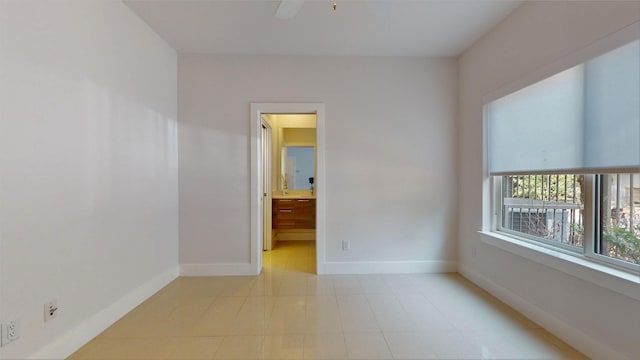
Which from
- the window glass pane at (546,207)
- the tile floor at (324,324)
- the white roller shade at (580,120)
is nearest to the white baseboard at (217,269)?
the tile floor at (324,324)

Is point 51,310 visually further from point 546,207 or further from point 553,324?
point 546,207

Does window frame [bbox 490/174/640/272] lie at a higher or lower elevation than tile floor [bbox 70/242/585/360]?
higher

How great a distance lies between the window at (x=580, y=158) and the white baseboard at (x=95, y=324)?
3469mm

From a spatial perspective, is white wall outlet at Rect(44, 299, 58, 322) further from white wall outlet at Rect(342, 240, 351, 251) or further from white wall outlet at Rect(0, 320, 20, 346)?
white wall outlet at Rect(342, 240, 351, 251)

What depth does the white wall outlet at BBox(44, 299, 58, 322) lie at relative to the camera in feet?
5.57

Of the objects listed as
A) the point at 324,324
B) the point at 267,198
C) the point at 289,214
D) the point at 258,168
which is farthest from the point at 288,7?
the point at 289,214

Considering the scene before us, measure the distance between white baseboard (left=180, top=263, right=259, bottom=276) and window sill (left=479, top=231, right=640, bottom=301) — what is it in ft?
8.76

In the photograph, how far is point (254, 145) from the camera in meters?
3.36

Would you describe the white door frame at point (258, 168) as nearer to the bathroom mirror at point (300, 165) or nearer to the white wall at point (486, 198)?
the white wall at point (486, 198)

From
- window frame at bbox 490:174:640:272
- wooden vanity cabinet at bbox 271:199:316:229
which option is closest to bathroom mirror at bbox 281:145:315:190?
wooden vanity cabinet at bbox 271:199:316:229

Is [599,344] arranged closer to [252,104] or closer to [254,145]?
[254,145]

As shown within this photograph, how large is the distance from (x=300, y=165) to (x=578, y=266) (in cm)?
465

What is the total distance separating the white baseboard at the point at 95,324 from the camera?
1746 millimetres

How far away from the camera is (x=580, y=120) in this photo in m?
1.87
